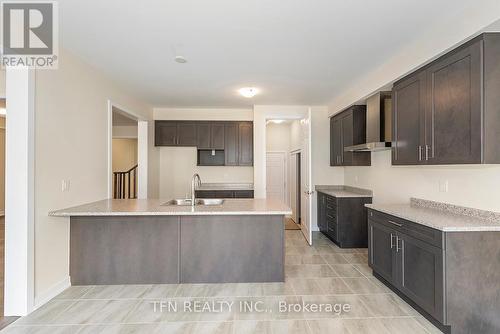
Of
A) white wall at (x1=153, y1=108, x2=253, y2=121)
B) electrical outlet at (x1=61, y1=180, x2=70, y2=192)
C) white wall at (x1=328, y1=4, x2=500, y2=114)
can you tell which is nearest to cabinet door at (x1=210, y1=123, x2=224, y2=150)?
white wall at (x1=153, y1=108, x2=253, y2=121)

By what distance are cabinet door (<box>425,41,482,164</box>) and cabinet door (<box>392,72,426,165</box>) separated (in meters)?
0.11

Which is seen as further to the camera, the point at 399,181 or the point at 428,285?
the point at 399,181

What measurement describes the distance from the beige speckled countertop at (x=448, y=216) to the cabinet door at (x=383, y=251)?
23 cm

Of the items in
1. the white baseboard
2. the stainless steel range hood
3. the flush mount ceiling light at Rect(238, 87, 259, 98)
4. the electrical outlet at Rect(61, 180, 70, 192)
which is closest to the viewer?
the white baseboard

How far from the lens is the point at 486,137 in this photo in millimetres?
2018

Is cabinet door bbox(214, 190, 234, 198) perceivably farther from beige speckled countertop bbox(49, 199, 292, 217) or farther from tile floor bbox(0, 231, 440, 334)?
tile floor bbox(0, 231, 440, 334)

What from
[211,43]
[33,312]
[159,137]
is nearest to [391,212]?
[211,43]

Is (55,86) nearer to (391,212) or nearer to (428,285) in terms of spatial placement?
(391,212)

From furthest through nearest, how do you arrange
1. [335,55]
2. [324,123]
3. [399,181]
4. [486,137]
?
[324,123] < [399,181] < [335,55] < [486,137]

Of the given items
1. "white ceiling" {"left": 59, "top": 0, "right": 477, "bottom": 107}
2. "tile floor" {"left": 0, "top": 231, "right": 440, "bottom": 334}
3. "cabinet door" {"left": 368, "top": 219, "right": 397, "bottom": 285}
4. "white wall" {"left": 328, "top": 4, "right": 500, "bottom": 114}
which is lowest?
"tile floor" {"left": 0, "top": 231, "right": 440, "bottom": 334}

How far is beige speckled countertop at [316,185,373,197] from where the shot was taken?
455cm

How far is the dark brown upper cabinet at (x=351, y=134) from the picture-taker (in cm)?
452

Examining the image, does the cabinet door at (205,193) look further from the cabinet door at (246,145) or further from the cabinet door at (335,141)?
the cabinet door at (335,141)

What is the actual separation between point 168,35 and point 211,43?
17.0 inches
